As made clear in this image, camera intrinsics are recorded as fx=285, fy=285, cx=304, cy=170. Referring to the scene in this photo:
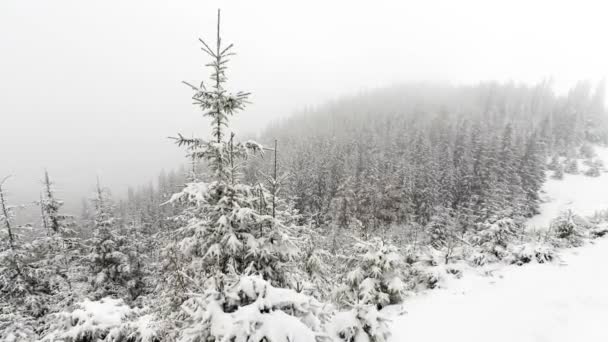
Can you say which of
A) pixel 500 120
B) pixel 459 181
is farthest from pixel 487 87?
pixel 459 181

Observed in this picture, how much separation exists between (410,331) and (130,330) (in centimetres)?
816

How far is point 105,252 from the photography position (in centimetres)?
1980

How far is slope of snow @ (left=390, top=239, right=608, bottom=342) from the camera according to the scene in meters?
8.03

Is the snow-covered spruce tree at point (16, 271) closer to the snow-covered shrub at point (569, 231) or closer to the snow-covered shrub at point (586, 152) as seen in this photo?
the snow-covered shrub at point (569, 231)

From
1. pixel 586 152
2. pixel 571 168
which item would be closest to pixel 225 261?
pixel 571 168

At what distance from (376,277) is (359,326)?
5966mm

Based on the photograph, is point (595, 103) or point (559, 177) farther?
point (595, 103)

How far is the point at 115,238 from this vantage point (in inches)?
786

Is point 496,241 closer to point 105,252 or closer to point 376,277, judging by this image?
point 376,277

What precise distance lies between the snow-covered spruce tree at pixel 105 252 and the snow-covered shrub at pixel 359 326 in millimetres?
19595

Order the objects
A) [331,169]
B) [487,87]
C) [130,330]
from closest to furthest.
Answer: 1. [130,330]
2. [331,169]
3. [487,87]

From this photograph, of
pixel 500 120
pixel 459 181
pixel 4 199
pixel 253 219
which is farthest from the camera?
pixel 500 120

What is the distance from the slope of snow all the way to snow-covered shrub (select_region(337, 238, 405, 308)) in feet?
2.97

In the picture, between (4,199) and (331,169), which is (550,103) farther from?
(4,199)
